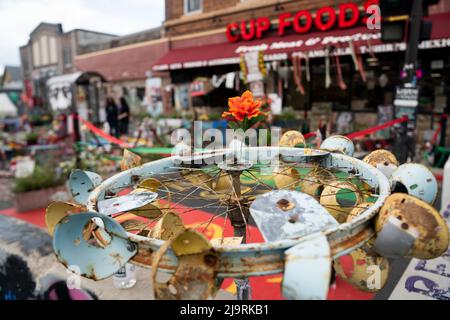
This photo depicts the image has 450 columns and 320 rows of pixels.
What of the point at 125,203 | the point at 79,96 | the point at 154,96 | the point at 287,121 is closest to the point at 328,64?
the point at 287,121

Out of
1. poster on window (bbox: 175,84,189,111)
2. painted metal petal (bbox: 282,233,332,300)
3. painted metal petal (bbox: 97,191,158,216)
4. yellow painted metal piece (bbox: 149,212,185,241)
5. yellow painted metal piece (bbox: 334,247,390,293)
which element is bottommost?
yellow painted metal piece (bbox: 334,247,390,293)

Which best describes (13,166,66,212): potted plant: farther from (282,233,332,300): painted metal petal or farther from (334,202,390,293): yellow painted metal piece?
(282,233,332,300): painted metal petal

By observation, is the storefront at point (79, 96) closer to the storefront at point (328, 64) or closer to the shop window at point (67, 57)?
the shop window at point (67, 57)

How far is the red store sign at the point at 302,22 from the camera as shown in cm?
1007

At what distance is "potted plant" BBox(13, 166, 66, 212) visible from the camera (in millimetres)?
6863

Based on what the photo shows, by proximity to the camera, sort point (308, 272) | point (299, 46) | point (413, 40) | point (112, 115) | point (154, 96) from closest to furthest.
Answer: point (308, 272), point (413, 40), point (299, 46), point (112, 115), point (154, 96)

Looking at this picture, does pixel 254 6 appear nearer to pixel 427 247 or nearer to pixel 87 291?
pixel 87 291

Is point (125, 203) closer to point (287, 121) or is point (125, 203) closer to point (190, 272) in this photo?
point (190, 272)

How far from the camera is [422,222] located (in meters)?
1.40

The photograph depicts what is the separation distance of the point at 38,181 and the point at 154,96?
33.0 feet

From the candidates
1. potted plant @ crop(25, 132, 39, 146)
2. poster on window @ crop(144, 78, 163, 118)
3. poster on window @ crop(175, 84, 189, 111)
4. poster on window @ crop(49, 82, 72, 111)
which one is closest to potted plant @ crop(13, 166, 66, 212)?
potted plant @ crop(25, 132, 39, 146)

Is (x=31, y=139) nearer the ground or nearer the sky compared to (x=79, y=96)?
nearer the ground

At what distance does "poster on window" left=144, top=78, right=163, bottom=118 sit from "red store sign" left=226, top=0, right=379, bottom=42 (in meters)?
4.92
